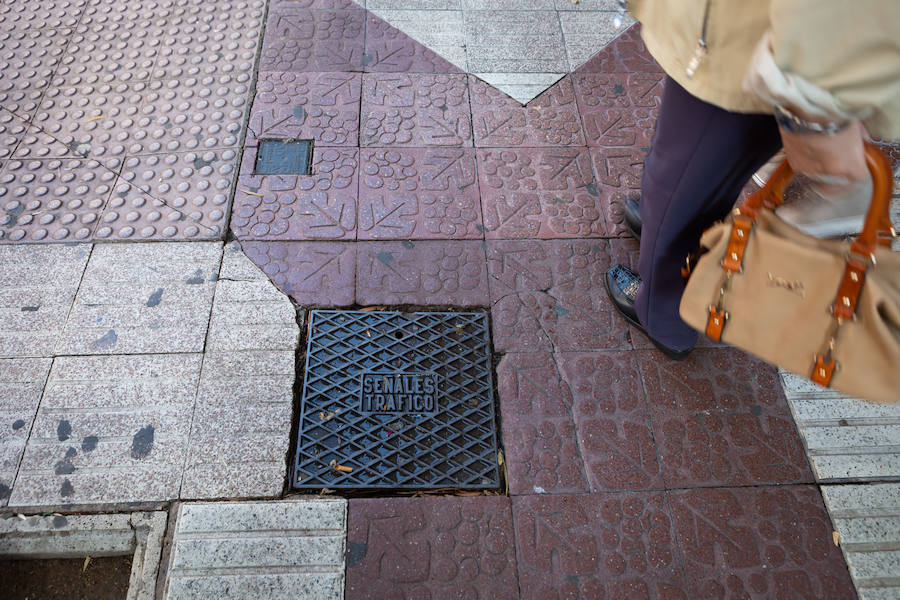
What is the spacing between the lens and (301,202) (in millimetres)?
2914

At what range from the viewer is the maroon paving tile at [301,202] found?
2.81 metres

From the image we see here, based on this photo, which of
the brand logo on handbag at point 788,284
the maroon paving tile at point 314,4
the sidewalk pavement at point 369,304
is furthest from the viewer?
the maroon paving tile at point 314,4

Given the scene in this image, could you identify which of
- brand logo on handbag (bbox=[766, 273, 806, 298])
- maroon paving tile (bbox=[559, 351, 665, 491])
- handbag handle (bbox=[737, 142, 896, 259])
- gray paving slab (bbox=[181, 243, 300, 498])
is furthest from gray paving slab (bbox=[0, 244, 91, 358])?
handbag handle (bbox=[737, 142, 896, 259])

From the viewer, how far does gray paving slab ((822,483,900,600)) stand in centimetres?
202

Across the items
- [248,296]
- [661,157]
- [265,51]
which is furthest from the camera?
[265,51]

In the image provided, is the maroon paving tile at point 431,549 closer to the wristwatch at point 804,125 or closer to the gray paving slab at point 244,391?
A: the gray paving slab at point 244,391

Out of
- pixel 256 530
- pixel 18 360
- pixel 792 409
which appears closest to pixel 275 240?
pixel 18 360

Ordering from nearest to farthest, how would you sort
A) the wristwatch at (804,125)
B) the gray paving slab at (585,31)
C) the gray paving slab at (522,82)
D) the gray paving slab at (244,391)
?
1. the wristwatch at (804,125)
2. the gray paving slab at (244,391)
3. the gray paving slab at (522,82)
4. the gray paving slab at (585,31)

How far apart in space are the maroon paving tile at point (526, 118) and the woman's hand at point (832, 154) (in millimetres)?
1919

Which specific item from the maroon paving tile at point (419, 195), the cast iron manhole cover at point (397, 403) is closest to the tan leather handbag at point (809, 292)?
the cast iron manhole cover at point (397, 403)

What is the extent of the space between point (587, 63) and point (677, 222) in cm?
205

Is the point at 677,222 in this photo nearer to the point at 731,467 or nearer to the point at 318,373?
the point at 731,467

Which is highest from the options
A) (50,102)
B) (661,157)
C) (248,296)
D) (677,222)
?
(661,157)

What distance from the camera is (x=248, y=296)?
2.60m
